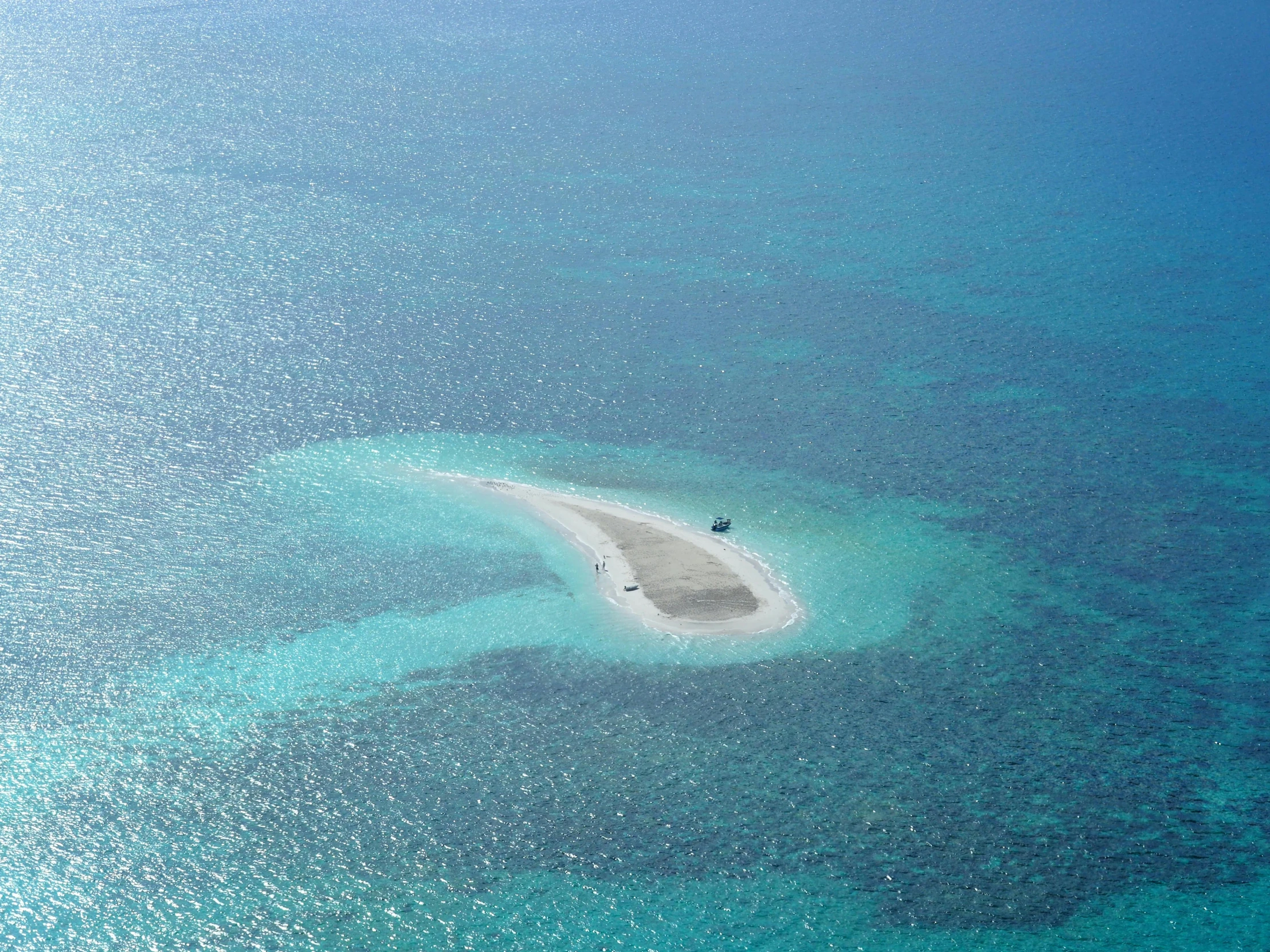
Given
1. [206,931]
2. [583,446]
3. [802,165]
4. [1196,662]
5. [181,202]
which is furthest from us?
[802,165]

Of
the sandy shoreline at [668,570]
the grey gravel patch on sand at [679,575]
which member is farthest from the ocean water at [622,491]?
the grey gravel patch on sand at [679,575]

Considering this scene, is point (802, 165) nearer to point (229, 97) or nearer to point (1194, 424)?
point (1194, 424)

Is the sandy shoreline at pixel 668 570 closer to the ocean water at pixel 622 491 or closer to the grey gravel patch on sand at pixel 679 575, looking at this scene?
the grey gravel patch on sand at pixel 679 575

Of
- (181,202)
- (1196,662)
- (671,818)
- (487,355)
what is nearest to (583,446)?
(487,355)

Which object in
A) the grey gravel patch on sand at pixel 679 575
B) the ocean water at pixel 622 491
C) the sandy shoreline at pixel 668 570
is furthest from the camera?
the grey gravel patch on sand at pixel 679 575

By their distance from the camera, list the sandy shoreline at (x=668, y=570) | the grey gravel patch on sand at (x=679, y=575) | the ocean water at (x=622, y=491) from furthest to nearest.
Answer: the grey gravel patch on sand at (x=679, y=575)
the sandy shoreline at (x=668, y=570)
the ocean water at (x=622, y=491)

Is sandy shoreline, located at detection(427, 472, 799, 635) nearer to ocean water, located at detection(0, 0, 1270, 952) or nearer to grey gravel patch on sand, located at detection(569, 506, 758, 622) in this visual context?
grey gravel patch on sand, located at detection(569, 506, 758, 622)

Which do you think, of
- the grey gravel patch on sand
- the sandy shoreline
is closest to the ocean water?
the sandy shoreline

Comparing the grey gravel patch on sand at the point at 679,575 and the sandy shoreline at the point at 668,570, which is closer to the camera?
the sandy shoreline at the point at 668,570
